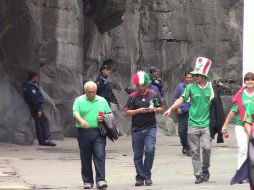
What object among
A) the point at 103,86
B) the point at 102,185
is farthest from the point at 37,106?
the point at 102,185

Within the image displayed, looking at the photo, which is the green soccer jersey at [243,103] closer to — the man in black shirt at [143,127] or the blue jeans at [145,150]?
the man in black shirt at [143,127]

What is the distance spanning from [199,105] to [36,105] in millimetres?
7404

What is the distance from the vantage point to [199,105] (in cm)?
1098

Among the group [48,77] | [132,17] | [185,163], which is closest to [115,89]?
[132,17]

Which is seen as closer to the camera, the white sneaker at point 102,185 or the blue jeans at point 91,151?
the white sneaker at point 102,185

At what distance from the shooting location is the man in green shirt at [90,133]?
10.4 meters

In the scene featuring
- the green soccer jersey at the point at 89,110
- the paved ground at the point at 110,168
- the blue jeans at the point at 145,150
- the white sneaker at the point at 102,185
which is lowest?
the paved ground at the point at 110,168

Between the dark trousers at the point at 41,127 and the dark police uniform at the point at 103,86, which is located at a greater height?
the dark police uniform at the point at 103,86

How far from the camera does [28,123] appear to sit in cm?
1750

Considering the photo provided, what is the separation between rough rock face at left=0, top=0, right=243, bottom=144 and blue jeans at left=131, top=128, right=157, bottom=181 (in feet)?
22.8

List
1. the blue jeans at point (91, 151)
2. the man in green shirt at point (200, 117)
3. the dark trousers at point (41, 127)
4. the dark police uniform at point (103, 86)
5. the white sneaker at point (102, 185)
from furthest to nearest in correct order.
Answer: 1. the dark trousers at point (41, 127)
2. the dark police uniform at point (103, 86)
3. the man in green shirt at point (200, 117)
4. the blue jeans at point (91, 151)
5. the white sneaker at point (102, 185)

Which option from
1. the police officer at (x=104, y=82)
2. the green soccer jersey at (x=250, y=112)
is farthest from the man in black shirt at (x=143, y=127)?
the police officer at (x=104, y=82)

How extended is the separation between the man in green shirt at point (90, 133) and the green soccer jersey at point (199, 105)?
1.41 meters

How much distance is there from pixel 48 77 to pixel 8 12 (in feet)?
11.8
